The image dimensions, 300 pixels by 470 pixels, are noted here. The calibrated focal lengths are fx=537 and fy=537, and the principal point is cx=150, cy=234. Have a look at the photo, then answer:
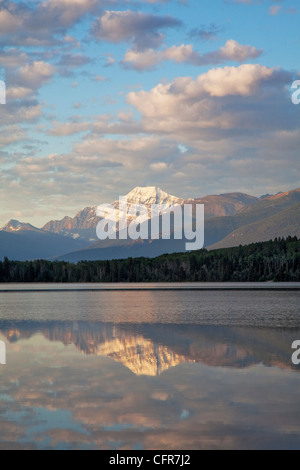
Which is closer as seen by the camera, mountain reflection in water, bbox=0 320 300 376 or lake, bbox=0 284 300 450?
lake, bbox=0 284 300 450

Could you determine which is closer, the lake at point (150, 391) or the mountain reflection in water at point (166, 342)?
the lake at point (150, 391)

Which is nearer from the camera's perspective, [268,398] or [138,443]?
[138,443]

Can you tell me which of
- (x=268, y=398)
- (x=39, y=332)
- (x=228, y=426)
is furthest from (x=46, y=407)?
(x=39, y=332)

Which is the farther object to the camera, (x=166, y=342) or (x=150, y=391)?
(x=166, y=342)

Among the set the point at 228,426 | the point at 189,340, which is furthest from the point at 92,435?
the point at 189,340

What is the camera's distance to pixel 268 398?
24250 mm

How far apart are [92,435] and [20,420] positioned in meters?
3.56

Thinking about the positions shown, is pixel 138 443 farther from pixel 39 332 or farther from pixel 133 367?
pixel 39 332

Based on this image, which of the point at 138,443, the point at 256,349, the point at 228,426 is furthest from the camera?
the point at 256,349

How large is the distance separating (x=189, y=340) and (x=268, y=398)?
67.2 ft

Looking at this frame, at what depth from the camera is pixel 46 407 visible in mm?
23094
